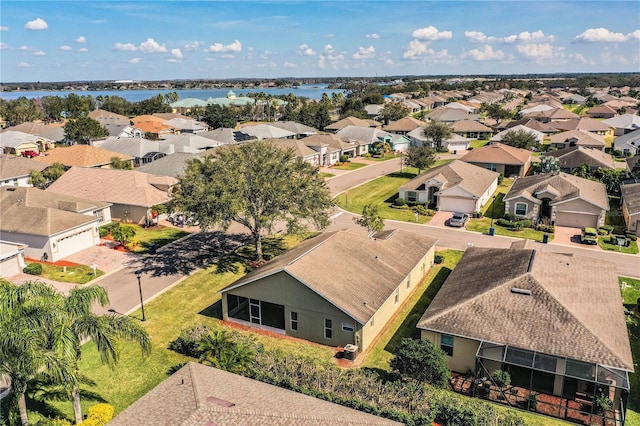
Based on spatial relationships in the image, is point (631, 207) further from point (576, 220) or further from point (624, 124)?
point (624, 124)

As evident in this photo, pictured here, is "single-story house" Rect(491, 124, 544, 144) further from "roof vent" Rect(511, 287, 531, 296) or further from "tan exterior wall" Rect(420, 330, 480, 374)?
"tan exterior wall" Rect(420, 330, 480, 374)

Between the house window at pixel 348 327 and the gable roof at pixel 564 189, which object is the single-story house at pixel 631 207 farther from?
the house window at pixel 348 327

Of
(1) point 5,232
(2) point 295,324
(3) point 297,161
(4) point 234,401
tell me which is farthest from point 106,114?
(4) point 234,401

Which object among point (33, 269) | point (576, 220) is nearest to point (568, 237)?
point (576, 220)

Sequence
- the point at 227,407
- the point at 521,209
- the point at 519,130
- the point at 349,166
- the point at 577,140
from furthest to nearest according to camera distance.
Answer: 1. the point at 519,130
2. the point at 577,140
3. the point at 349,166
4. the point at 521,209
5. the point at 227,407

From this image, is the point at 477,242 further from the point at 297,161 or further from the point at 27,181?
the point at 27,181

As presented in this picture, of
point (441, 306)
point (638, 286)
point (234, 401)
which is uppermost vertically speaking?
point (234, 401)
